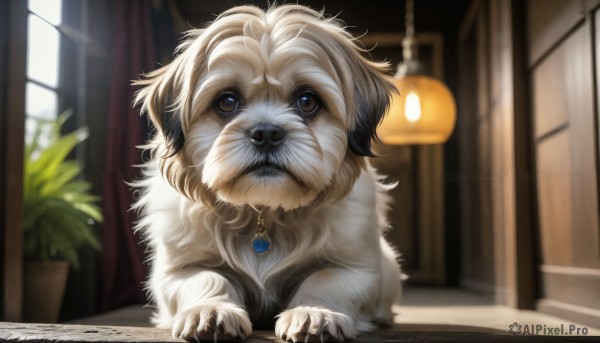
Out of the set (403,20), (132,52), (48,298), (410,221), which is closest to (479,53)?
(403,20)

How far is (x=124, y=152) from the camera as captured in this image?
17.1 ft

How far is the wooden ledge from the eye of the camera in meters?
2.07

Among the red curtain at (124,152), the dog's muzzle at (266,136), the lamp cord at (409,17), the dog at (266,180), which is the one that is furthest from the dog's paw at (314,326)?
the lamp cord at (409,17)

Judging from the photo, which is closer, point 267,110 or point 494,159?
point 267,110

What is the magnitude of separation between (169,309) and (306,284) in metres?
0.45

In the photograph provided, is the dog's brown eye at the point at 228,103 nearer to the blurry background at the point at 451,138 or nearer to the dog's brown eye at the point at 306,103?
the dog's brown eye at the point at 306,103

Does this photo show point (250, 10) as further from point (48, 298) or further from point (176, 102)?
point (48, 298)

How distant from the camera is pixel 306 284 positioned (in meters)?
2.34

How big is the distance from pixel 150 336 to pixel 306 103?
790 millimetres

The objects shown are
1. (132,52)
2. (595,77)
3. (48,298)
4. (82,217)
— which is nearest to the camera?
(595,77)

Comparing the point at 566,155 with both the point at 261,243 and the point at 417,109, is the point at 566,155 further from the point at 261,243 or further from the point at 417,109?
the point at 417,109

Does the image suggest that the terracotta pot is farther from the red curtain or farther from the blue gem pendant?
the blue gem pendant

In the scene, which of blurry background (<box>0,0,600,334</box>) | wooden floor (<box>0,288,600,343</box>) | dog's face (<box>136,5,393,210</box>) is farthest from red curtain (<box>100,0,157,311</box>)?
dog's face (<box>136,5,393,210</box>)

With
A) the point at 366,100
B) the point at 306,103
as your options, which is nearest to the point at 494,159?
the point at 366,100
